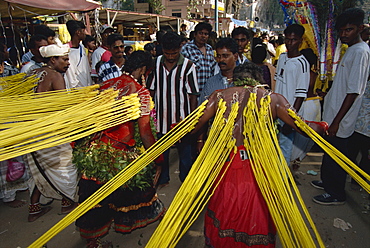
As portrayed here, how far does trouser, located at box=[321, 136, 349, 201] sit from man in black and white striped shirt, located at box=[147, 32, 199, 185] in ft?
5.39

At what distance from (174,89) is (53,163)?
1.57 meters

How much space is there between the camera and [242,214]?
171 cm

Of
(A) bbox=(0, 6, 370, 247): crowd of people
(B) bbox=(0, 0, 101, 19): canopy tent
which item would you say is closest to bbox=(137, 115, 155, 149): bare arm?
(A) bbox=(0, 6, 370, 247): crowd of people

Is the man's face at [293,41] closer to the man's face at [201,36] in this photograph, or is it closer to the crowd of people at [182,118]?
the crowd of people at [182,118]

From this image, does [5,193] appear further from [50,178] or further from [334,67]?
[334,67]

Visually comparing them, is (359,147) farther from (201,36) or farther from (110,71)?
(110,71)


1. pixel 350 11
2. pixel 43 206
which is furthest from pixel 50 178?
pixel 350 11

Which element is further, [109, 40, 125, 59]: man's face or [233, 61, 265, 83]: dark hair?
[109, 40, 125, 59]: man's face

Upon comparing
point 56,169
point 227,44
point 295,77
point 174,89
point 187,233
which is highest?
point 227,44

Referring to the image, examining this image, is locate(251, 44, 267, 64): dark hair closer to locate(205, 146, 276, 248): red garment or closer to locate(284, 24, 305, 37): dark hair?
locate(284, 24, 305, 37): dark hair

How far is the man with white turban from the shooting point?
2387 mm

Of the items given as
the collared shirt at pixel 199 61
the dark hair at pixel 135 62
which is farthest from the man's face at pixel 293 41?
the dark hair at pixel 135 62

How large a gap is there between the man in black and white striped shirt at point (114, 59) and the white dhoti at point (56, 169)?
3.69 feet

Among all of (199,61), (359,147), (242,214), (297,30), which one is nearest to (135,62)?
(242,214)
